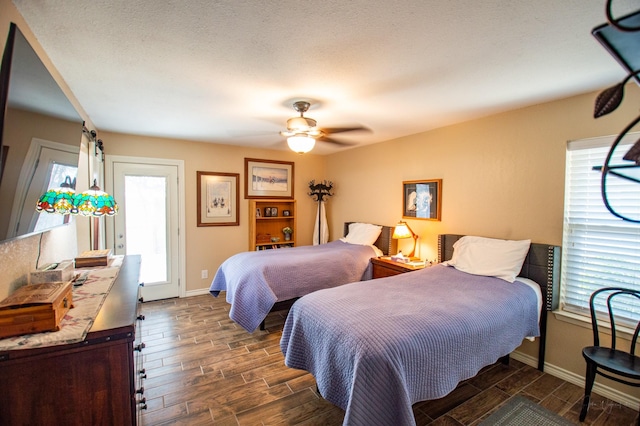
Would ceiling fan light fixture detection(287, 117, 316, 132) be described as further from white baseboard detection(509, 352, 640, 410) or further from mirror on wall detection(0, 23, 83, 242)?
white baseboard detection(509, 352, 640, 410)

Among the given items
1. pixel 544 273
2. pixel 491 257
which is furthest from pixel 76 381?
pixel 544 273

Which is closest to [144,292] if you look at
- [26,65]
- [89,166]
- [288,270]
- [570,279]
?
[89,166]

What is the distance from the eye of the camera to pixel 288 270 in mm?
3404

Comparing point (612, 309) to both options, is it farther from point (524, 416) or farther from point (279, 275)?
A: point (279, 275)

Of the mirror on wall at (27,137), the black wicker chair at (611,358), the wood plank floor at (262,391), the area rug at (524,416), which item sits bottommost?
the wood plank floor at (262,391)

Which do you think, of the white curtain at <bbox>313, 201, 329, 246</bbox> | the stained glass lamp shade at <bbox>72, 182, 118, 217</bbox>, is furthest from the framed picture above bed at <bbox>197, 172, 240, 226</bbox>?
the stained glass lamp shade at <bbox>72, 182, 118, 217</bbox>

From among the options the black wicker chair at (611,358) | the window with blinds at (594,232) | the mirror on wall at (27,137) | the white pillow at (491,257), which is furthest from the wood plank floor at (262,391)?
the mirror on wall at (27,137)

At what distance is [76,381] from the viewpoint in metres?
1.18

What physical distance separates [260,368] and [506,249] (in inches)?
101

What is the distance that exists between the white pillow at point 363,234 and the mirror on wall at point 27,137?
3.54 metres

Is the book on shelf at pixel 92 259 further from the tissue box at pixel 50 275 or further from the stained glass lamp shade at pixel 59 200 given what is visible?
the stained glass lamp shade at pixel 59 200

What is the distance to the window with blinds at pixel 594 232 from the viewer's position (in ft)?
7.38

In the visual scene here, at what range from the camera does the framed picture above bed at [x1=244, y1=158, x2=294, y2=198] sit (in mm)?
5000

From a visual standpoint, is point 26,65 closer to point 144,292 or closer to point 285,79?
point 285,79
